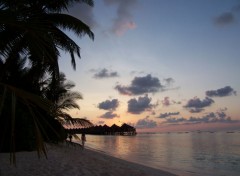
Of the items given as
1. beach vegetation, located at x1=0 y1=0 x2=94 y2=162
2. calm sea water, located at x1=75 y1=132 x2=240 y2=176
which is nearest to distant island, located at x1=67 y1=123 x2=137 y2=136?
calm sea water, located at x1=75 y1=132 x2=240 y2=176

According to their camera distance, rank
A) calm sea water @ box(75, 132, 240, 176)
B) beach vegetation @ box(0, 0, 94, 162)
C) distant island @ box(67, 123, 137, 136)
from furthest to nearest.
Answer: distant island @ box(67, 123, 137, 136)
calm sea water @ box(75, 132, 240, 176)
beach vegetation @ box(0, 0, 94, 162)

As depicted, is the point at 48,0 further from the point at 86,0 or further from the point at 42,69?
the point at 42,69

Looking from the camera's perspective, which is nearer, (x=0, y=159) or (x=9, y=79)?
(x=0, y=159)

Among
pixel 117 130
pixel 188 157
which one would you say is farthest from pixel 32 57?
pixel 117 130

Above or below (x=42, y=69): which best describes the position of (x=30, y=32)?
below

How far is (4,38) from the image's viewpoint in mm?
10117

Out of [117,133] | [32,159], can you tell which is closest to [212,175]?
[32,159]

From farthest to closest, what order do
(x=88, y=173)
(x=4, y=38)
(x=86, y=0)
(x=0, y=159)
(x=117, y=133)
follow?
(x=117, y=133)
(x=86, y=0)
(x=0, y=159)
(x=88, y=173)
(x=4, y=38)

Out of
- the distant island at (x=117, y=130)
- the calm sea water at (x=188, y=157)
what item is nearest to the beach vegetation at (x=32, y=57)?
the calm sea water at (x=188, y=157)

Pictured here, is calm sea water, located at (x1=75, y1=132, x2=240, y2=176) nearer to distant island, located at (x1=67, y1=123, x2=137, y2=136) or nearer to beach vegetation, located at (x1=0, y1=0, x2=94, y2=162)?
beach vegetation, located at (x1=0, y1=0, x2=94, y2=162)

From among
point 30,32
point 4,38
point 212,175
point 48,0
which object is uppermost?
point 48,0

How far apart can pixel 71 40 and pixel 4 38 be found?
141 inches

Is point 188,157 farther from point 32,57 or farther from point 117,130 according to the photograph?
point 117,130

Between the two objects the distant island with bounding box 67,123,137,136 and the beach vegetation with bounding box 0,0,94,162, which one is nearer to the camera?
the beach vegetation with bounding box 0,0,94,162
